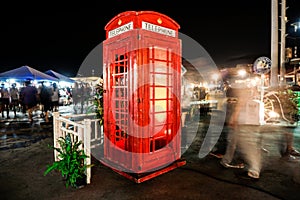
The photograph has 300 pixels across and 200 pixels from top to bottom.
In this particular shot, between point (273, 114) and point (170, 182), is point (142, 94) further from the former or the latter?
point (273, 114)

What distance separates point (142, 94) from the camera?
3727mm

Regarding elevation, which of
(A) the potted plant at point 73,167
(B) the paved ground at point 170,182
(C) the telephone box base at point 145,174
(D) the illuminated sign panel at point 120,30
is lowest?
(B) the paved ground at point 170,182

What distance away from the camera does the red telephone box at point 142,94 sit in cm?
372

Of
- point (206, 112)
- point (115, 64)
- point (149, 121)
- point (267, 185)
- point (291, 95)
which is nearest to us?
point (267, 185)

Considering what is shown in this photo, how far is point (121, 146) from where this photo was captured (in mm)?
4430

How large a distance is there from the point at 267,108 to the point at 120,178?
915cm

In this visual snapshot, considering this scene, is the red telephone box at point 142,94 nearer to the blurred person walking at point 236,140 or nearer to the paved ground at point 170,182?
the paved ground at point 170,182

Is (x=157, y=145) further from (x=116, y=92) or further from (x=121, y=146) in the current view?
(x=116, y=92)

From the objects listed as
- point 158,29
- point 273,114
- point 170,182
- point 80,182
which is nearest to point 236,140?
point 170,182

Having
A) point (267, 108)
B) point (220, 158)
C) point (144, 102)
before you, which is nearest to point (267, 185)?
point (220, 158)

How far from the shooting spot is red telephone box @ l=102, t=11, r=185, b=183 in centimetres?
372

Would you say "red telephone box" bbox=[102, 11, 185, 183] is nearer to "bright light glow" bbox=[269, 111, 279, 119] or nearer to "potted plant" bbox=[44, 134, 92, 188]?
"potted plant" bbox=[44, 134, 92, 188]

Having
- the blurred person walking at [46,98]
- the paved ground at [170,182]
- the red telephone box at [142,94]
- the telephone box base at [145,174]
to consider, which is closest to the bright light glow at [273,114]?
the paved ground at [170,182]

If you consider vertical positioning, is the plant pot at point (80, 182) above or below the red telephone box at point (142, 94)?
below
